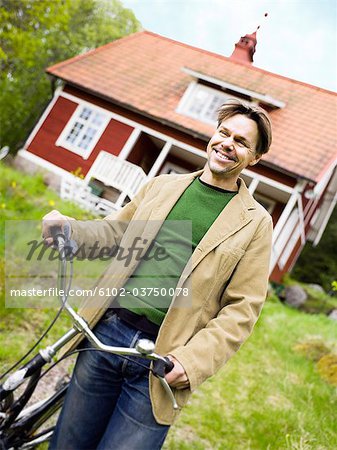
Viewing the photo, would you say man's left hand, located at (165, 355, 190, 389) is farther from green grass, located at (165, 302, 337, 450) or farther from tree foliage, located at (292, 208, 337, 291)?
tree foliage, located at (292, 208, 337, 291)

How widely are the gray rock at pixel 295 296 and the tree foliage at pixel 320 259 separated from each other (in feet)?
16.8

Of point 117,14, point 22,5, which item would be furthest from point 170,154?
point 117,14

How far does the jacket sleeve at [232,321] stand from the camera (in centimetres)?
164

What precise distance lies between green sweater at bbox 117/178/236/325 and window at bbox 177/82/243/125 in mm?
9351

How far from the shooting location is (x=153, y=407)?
5.72 ft

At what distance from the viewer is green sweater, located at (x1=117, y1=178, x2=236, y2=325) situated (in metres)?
1.80

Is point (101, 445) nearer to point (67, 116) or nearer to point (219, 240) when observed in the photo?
point (219, 240)

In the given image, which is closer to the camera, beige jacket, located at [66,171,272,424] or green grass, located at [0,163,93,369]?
beige jacket, located at [66,171,272,424]

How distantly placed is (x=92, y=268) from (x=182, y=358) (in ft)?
12.6

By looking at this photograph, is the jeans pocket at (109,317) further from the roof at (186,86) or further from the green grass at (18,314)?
the roof at (186,86)

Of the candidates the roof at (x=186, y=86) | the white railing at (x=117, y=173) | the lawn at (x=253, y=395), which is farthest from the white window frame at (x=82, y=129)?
the lawn at (x=253, y=395)

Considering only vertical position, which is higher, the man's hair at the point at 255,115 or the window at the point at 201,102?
the window at the point at 201,102

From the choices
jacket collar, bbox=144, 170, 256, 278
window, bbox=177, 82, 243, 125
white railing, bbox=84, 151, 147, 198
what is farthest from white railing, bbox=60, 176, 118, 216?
jacket collar, bbox=144, 170, 256, 278

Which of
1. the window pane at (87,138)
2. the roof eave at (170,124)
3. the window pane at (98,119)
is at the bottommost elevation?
the window pane at (87,138)
